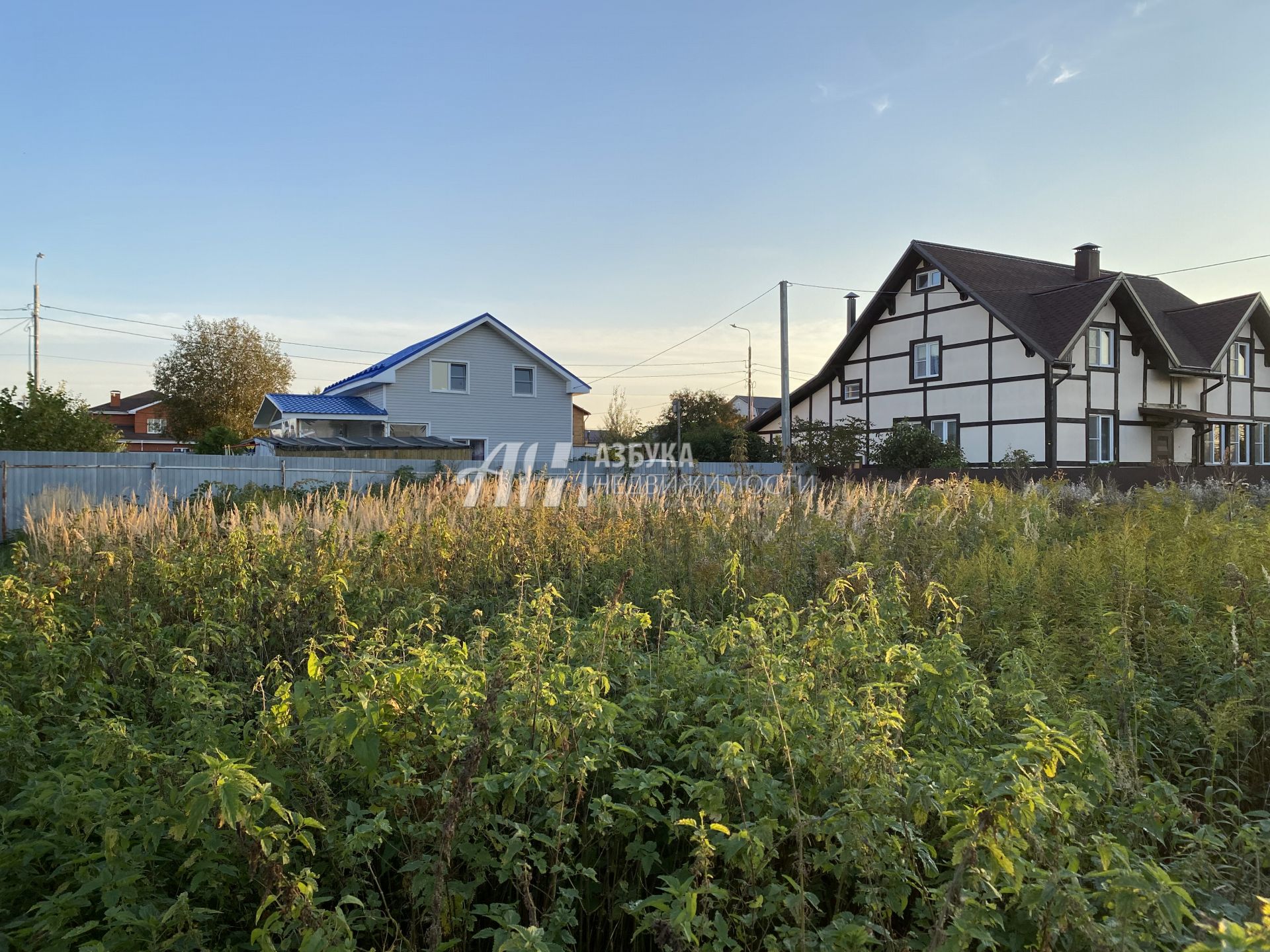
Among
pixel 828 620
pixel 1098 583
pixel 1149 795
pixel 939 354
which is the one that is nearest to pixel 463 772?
pixel 828 620

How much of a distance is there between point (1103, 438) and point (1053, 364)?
12.6 ft

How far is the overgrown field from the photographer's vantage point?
1.96m

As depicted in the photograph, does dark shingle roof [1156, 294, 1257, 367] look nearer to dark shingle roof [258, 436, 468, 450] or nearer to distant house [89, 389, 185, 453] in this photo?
dark shingle roof [258, 436, 468, 450]

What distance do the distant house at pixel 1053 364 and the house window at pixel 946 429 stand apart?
0.13ft

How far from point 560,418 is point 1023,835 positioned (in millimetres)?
31049

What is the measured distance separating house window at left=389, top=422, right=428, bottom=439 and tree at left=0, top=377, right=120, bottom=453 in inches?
512

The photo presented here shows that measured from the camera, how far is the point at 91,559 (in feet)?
18.7

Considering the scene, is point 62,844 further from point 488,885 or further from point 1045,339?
point 1045,339

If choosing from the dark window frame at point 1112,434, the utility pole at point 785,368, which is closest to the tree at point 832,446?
the utility pole at point 785,368

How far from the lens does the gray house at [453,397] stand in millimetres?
29562

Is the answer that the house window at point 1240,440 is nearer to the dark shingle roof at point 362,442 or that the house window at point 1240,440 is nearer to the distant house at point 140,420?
the dark shingle roof at point 362,442

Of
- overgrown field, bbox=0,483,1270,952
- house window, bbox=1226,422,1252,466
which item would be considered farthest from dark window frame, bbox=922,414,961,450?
overgrown field, bbox=0,483,1270,952

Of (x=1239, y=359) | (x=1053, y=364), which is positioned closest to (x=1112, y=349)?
(x=1053, y=364)

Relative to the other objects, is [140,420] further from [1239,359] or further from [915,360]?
[1239,359]
